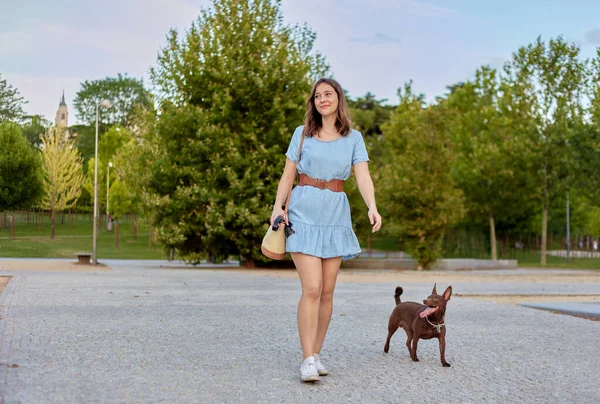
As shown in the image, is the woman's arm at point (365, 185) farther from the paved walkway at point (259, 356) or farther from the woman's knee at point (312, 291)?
the paved walkway at point (259, 356)

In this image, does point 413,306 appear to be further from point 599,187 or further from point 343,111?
point 599,187

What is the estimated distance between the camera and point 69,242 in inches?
1727

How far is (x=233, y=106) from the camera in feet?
92.6

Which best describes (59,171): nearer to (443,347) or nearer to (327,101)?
(443,347)

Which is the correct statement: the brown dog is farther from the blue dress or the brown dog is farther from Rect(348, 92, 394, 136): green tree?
Rect(348, 92, 394, 136): green tree

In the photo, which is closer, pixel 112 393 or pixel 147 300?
pixel 112 393

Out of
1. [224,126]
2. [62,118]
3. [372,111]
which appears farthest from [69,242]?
[62,118]

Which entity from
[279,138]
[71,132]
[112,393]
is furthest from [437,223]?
[71,132]

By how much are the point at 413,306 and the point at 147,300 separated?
6.79m

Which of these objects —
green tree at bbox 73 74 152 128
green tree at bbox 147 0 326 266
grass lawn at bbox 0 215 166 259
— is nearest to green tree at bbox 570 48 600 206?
green tree at bbox 147 0 326 266

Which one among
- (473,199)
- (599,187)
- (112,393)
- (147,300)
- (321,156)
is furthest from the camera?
(473,199)

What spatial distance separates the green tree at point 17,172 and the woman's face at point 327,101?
78.5ft

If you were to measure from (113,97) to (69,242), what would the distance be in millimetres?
38136

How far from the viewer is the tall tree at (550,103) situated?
37531 millimetres
